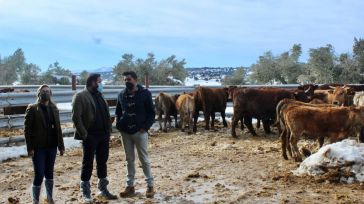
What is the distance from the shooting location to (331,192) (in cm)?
759

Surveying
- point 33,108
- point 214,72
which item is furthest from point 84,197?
point 214,72

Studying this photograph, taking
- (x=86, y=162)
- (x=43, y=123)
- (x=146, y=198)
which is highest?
(x=43, y=123)

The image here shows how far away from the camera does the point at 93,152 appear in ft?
24.6

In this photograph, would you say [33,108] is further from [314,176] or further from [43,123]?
[314,176]

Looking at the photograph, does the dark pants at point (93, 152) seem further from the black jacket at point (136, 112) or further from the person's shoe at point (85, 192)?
the black jacket at point (136, 112)

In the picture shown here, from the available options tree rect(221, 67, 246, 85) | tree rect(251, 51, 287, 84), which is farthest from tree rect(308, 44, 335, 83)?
tree rect(221, 67, 246, 85)

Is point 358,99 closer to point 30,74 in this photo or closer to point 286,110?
point 286,110

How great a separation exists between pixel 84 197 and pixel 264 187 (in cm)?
281

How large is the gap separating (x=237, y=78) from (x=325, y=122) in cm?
4765

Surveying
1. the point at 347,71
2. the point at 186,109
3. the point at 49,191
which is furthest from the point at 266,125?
the point at 347,71

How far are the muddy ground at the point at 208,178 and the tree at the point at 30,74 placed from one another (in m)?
44.6

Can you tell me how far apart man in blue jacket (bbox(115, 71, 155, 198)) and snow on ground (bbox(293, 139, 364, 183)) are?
2789 millimetres

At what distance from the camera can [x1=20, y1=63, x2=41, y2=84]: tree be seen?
55275 millimetres

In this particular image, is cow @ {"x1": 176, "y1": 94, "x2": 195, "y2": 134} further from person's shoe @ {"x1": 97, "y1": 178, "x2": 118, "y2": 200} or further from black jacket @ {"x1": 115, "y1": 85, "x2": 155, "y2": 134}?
person's shoe @ {"x1": 97, "y1": 178, "x2": 118, "y2": 200}
